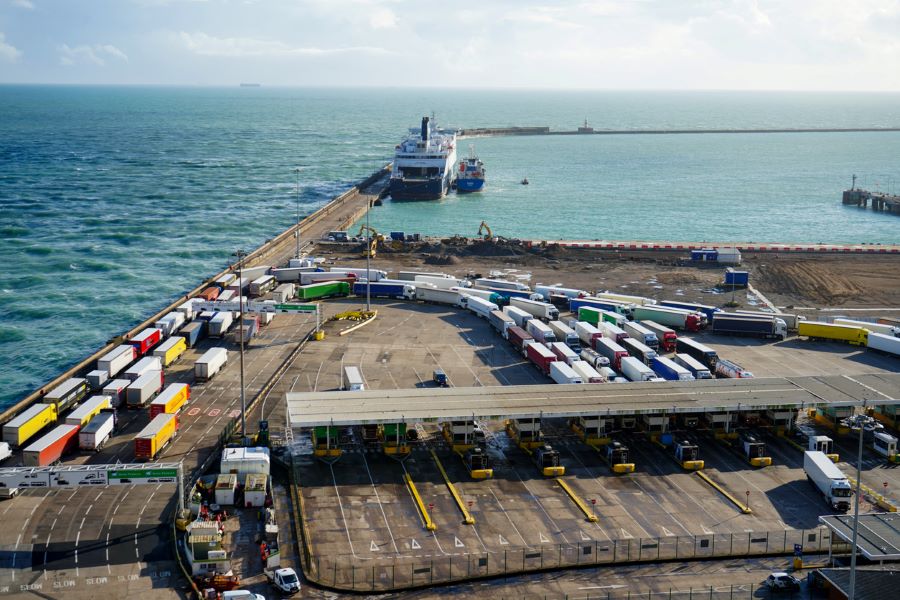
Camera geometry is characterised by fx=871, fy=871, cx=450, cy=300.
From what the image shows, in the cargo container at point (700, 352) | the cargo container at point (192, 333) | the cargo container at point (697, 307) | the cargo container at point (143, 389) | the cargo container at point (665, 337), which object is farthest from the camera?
the cargo container at point (697, 307)

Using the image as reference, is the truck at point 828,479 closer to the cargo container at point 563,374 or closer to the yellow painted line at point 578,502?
the yellow painted line at point 578,502

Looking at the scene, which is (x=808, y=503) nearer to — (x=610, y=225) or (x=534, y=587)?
(x=534, y=587)

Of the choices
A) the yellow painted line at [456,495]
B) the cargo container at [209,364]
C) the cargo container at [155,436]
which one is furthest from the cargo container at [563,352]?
the cargo container at [155,436]

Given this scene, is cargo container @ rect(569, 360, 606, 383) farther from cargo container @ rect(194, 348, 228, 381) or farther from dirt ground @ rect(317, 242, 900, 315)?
dirt ground @ rect(317, 242, 900, 315)

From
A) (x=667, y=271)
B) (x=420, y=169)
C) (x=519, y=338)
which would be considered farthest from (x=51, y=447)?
(x=420, y=169)

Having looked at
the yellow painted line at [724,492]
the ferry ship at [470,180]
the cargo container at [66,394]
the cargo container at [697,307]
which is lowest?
the yellow painted line at [724,492]

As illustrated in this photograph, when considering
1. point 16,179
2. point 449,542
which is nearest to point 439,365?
point 449,542

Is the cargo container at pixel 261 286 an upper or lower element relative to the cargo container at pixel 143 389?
upper
